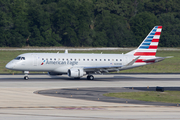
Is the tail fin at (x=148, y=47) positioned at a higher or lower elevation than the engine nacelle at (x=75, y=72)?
higher

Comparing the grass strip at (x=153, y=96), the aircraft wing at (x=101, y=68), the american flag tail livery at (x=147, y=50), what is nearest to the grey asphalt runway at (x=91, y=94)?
the grass strip at (x=153, y=96)

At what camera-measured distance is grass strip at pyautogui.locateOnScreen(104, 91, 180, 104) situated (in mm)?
28391

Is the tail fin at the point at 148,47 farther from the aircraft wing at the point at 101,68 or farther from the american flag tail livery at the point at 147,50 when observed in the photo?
the aircraft wing at the point at 101,68

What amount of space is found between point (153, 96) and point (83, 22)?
10738 cm

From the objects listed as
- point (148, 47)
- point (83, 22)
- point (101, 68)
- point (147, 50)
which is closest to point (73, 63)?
point (101, 68)

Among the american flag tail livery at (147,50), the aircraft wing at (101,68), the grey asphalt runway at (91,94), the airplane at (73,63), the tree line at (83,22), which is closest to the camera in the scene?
the grey asphalt runway at (91,94)

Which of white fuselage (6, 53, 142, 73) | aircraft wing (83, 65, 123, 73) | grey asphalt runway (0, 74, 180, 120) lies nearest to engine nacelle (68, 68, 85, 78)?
aircraft wing (83, 65, 123, 73)

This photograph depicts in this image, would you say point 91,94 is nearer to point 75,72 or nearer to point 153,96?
point 153,96

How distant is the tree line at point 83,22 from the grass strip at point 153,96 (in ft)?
316

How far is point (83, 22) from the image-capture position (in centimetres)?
13550

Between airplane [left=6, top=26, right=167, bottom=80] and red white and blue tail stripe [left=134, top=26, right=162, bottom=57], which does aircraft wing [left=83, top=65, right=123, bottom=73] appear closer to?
airplane [left=6, top=26, right=167, bottom=80]

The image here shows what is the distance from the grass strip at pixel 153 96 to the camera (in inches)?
1118

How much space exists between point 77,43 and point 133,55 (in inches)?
3282

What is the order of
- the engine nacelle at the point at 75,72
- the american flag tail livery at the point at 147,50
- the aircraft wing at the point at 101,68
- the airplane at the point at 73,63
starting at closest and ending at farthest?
the engine nacelle at the point at 75,72 < the airplane at the point at 73,63 < the aircraft wing at the point at 101,68 < the american flag tail livery at the point at 147,50
